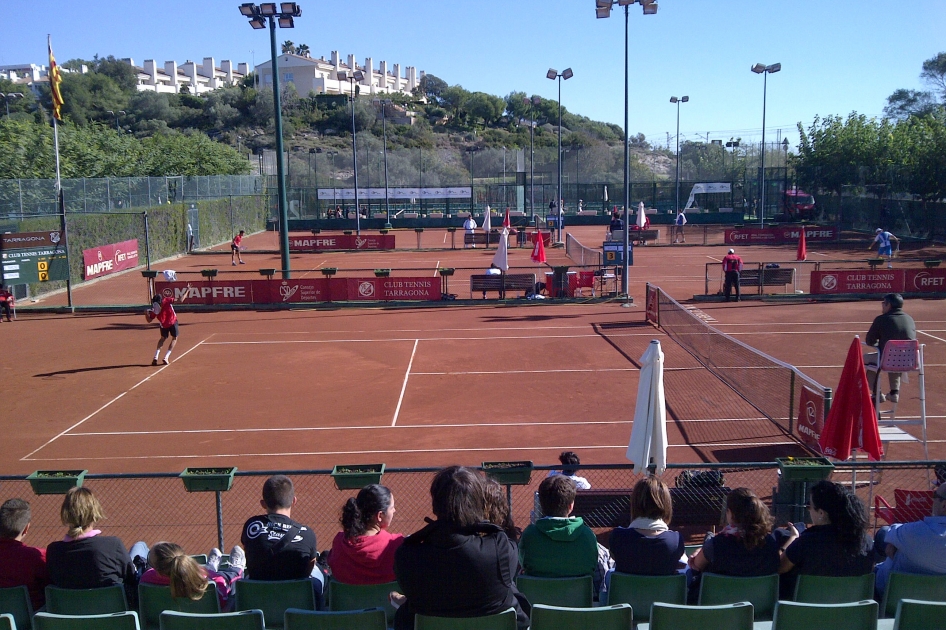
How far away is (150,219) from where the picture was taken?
4134cm

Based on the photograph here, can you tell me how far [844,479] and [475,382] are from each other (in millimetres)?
7925

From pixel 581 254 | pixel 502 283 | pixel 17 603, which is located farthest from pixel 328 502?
pixel 581 254

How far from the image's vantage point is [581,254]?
36.8 metres

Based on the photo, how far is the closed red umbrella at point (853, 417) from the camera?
9375 mm

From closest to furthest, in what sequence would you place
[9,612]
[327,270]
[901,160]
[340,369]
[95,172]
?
[9,612]
[340,369]
[327,270]
[95,172]
[901,160]

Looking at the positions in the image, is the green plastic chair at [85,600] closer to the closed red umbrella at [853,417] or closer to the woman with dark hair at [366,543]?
the woman with dark hair at [366,543]

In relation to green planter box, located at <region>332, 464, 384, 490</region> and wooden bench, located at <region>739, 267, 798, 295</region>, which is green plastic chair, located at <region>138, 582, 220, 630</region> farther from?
wooden bench, located at <region>739, 267, 798, 295</region>

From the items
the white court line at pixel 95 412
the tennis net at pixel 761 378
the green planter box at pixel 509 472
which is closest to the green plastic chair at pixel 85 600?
the green planter box at pixel 509 472

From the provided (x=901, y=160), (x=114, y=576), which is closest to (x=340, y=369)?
(x=114, y=576)

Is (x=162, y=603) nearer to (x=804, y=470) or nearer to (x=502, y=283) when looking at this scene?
(x=804, y=470)

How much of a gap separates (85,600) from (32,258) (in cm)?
2396

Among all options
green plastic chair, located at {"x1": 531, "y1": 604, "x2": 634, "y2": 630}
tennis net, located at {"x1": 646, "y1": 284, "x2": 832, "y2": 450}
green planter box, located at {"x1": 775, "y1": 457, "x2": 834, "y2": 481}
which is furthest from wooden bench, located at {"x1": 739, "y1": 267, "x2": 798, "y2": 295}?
green plastic chair, located at {"x1": 531, "y1": 604, "x2": 634, "y2": 630}

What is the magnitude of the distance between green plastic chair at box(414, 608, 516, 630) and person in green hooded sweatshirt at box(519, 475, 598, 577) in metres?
1.09

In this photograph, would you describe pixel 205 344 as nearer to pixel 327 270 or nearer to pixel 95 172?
pixel 327 270
